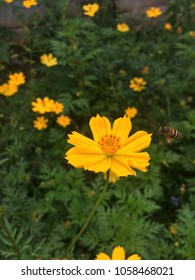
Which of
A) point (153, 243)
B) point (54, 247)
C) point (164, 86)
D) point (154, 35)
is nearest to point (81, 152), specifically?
point (54, 247)

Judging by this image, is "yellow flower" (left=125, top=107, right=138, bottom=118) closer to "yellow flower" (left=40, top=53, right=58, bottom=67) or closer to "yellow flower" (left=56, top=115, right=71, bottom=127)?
"yellow flower" (left=56, top=115, right=71, bottom=127)

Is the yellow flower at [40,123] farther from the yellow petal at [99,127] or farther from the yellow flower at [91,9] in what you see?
the yellow petal at [99,127]

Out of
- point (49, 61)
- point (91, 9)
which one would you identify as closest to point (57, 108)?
point (49, 61)

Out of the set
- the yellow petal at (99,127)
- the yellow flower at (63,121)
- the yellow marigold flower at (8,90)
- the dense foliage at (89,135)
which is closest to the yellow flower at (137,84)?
the dense foliage at (89,135)

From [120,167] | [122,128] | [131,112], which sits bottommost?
[120,167]

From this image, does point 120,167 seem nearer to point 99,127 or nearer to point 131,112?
point 99,127
